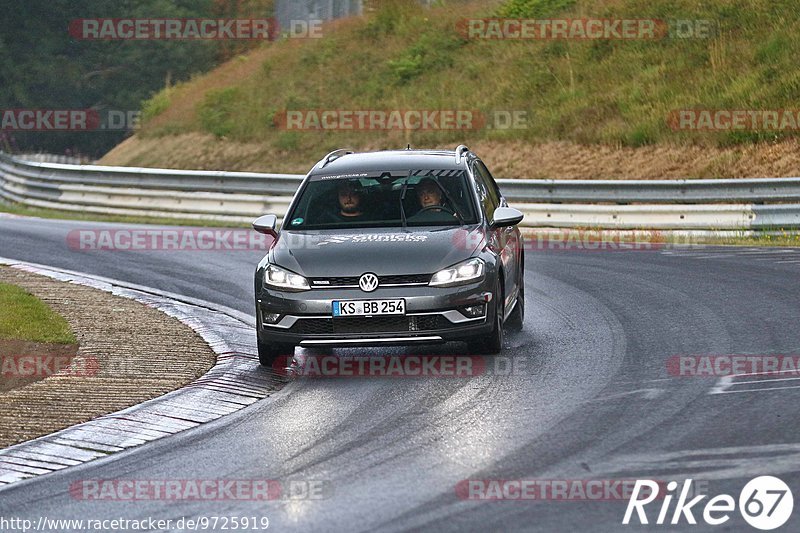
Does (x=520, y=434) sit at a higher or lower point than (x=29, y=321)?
lower

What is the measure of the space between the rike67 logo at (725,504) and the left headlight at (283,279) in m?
4.38

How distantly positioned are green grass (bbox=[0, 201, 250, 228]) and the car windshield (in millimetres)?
13374

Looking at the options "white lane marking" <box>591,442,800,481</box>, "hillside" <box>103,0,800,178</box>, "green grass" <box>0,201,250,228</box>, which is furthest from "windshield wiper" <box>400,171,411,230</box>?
"hillside" <box>103,0,800,178</box>

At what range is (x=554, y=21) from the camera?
3475 cm

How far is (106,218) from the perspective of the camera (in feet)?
91.3

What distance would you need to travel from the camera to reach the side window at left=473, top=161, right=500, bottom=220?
12.2 meters

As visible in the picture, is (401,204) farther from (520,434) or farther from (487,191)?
(520,434)

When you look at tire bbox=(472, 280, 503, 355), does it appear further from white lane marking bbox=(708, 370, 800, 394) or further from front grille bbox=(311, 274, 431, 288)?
white lane marking bbox=(708, 370, 800, 394)

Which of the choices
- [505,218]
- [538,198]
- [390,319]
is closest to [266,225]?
[390,319]

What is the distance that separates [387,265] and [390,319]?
42 cm

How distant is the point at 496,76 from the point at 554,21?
243cm

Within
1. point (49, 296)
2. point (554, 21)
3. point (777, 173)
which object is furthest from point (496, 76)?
point (49, 296)

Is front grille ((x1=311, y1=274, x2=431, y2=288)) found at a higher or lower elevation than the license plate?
higher

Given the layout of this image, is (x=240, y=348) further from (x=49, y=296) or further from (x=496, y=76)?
(x=496, y=76)
